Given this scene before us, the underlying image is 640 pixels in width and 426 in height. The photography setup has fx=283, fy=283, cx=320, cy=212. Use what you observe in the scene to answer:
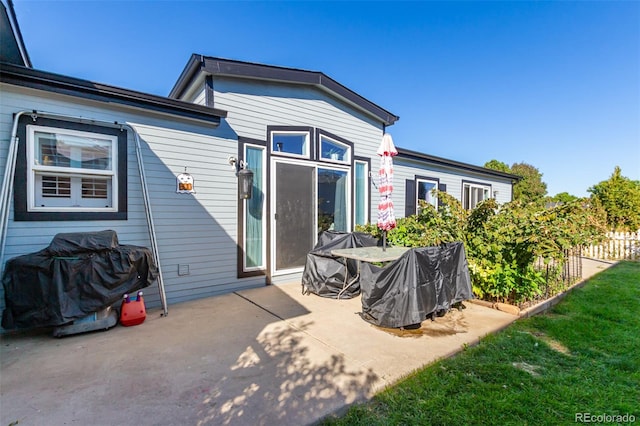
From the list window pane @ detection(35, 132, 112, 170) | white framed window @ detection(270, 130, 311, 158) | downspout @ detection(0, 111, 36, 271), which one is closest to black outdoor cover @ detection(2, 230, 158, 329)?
downspout @ detection(0, 111, 36, 271)

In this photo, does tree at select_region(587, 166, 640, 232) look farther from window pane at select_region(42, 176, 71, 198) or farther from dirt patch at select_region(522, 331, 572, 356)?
window pane at select_region(42, 176, 71, 198)

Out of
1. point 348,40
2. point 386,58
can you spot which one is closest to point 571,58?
point 386,58

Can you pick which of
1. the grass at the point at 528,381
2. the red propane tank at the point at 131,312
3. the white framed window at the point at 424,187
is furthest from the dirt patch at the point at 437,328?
the white framed window at the point at 424,187

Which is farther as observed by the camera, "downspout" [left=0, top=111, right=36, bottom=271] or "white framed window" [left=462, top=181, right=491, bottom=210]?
"white framed window" [left=462, top=181, right=491, bottom=210]

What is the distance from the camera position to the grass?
1.86 meters

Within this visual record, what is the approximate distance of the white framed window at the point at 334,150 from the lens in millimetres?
5923

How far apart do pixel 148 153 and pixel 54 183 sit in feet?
3.63

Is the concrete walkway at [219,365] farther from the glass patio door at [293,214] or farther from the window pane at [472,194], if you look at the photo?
the window pane at [472,194]

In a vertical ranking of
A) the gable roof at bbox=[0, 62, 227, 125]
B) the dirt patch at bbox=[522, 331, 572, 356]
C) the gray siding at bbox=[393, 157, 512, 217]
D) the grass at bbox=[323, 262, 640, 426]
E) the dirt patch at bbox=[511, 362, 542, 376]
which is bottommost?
the dirt patch at bbox=[522, 331, 572, 356]

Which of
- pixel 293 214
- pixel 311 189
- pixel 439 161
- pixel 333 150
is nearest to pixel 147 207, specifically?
pixel 293 214

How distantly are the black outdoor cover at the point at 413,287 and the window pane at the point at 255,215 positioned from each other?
91.3 inches

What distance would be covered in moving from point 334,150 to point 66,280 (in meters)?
4.88

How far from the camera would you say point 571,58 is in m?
7.77

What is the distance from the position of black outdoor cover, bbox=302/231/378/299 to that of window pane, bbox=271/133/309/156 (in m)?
1.95
